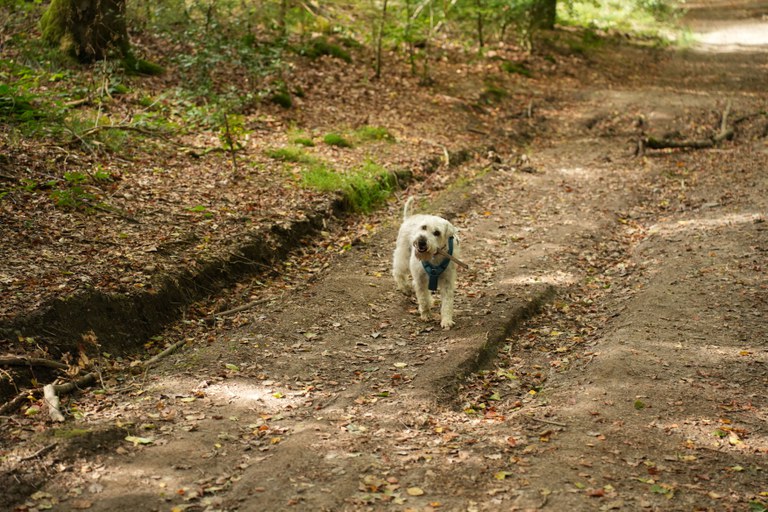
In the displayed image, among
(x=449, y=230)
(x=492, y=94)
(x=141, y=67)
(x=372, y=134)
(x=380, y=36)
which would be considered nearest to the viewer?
(x=449, y=230)

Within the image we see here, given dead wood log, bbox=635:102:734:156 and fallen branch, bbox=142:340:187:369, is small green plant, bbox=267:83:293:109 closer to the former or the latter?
dead wood log, bbox=635:102:734:156

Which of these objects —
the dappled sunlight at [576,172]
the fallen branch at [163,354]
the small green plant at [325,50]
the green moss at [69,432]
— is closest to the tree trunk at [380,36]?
the small green plant at [325,50]

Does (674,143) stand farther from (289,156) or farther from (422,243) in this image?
(422,243)

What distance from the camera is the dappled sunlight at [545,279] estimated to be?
33.5 ft

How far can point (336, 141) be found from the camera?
15125 mm

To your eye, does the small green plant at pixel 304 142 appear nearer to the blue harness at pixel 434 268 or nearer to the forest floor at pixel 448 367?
the forest floor at pixel 448 367

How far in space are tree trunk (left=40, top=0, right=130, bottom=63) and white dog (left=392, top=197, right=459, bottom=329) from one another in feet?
28.7

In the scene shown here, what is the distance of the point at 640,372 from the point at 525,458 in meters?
2.10

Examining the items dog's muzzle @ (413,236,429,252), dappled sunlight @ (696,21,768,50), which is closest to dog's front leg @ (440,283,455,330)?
dog's muzzle @ (413,236,429,252)

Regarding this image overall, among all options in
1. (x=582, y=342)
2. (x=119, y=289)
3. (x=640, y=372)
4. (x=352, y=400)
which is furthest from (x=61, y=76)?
(x=640, y=372)

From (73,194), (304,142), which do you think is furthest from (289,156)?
(73,194)

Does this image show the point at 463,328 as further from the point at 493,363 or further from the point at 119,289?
the point at 119,289

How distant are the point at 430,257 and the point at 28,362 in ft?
14.2

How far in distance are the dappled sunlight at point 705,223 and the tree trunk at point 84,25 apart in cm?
1126
